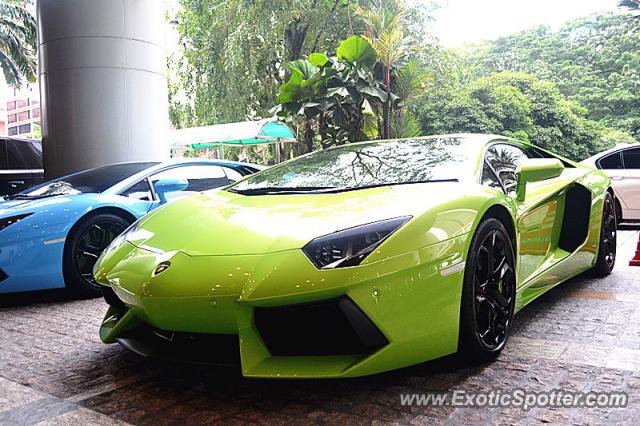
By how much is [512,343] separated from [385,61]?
715cm

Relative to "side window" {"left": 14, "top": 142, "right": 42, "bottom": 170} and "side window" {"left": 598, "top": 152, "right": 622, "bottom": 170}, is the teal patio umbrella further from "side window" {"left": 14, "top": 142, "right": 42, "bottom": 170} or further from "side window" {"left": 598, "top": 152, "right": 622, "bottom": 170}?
"side window" {"left": 598, "top": 152, "right": 622, "bottom": 170}

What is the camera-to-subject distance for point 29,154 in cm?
891

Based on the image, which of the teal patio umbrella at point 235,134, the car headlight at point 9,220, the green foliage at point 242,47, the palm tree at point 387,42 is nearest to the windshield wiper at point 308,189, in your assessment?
the car headlight at point 9,220

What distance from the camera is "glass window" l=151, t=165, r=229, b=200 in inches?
180

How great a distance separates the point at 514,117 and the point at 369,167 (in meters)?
12.3

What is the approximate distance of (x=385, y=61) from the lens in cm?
917

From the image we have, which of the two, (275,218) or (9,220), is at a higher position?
(275,218)

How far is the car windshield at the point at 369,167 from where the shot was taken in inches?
105

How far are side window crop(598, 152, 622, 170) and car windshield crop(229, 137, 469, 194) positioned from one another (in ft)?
17.2

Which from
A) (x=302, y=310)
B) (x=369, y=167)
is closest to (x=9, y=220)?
(x=369, y=167)

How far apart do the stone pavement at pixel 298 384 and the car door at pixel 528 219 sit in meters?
0.34

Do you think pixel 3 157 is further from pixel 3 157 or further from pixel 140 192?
pixel 140 192

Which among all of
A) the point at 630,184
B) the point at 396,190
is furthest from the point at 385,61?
the point at 396,190

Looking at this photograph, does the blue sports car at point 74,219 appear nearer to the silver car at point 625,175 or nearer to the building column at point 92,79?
the building column at point 92,79
